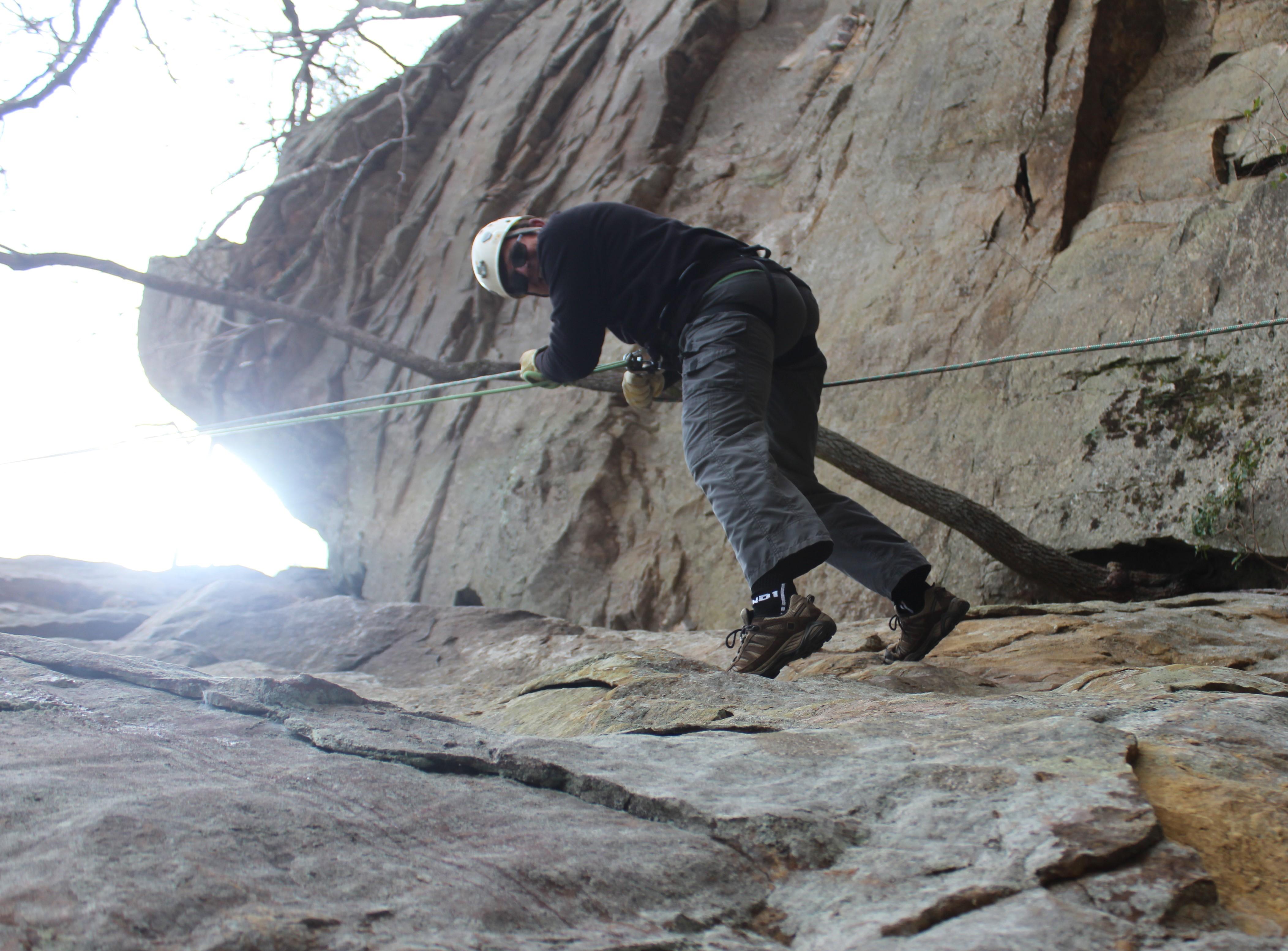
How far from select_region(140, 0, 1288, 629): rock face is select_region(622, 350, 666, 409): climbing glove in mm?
2057

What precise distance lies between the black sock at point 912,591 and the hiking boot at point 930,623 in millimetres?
14

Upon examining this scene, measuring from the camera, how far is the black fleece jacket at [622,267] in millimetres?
3201

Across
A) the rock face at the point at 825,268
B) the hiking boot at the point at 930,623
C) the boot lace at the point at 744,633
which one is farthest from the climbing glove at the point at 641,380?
the rock face at the point at 825,268

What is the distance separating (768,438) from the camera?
9.93 feet

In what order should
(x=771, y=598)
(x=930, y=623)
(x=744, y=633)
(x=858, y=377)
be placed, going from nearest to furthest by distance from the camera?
(x=771, y=598), (x=744, y=633), (x=930, y=623), (x=858, y=377)

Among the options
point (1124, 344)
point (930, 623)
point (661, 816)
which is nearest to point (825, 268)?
point (1124, 344)

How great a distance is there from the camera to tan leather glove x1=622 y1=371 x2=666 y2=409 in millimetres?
3557

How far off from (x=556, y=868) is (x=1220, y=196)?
498 cm

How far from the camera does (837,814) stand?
1.44 metres

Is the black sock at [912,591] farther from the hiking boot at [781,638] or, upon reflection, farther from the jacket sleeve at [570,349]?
the jacket sleeve at [570,349]

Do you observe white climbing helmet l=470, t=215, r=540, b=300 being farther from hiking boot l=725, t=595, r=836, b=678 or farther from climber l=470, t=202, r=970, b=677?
hiking boot l=725, t=595, r=836, b=678

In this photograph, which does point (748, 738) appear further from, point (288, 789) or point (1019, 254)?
point (1019, 254)

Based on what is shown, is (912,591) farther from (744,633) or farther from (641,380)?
(641,380)

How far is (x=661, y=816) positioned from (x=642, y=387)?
226cm
